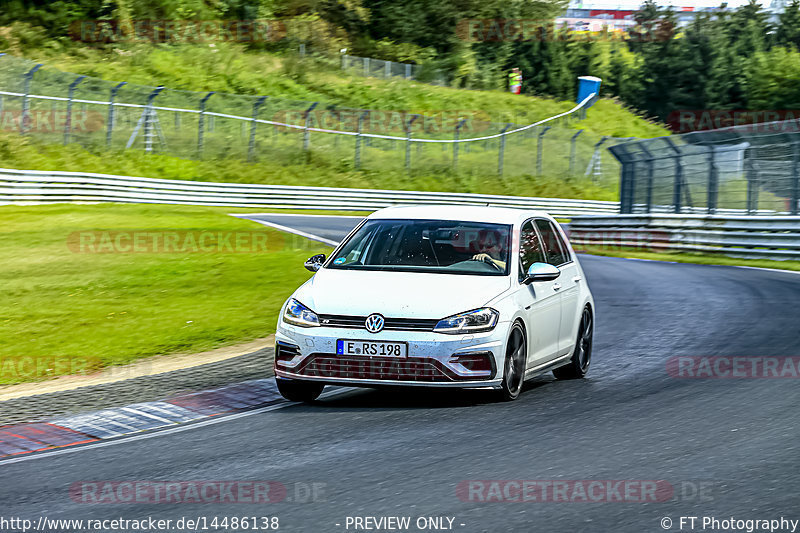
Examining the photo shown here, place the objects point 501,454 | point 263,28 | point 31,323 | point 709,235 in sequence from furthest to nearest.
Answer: point 263,28, point 709,235, point 31,323, point 501,454

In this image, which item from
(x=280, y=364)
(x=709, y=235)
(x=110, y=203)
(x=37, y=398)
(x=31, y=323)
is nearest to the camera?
(x=280, y=364)

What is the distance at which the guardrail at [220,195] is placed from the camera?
98.6 feet

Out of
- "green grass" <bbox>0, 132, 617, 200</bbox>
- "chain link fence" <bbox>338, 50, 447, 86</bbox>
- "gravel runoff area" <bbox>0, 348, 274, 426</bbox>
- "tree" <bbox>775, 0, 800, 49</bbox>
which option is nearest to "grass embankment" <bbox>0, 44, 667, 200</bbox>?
"green grass" <bbox>0, 132, 617, 200</bbox>

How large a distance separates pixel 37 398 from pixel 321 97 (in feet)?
162

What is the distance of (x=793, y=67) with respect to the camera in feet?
261

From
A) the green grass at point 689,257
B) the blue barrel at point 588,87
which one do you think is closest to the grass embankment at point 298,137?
the blue barrel at point 588,87

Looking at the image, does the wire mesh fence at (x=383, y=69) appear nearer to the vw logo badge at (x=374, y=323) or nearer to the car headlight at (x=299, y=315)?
the car headlight at (x=299, y=315)

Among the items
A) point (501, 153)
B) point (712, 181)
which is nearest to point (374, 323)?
point (712, 181)

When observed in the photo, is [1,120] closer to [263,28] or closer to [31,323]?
[31,323]

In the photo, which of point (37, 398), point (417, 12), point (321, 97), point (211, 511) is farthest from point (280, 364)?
point (417, 12)

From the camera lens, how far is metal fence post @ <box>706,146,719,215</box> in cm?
2794

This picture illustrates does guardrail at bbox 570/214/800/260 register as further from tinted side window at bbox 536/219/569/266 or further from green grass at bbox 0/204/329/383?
tinted side window at bbox 536/219/569/266

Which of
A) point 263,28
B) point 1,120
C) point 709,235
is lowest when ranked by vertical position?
point 709,235

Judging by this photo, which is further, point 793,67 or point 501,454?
point 793,67
